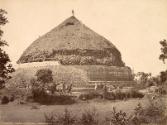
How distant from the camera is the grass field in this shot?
4.19m

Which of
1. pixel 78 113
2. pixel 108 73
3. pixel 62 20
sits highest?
pixel 62 20

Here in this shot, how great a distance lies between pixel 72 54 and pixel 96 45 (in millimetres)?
255

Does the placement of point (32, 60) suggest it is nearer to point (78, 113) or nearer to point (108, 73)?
point (108, 73)

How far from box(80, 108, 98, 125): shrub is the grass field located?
3 cm

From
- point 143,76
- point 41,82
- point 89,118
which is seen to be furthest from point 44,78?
point 143,76

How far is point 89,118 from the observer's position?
4.16 meters

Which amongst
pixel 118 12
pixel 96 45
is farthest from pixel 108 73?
pixel 118 12

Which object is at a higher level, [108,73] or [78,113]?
[108,73]

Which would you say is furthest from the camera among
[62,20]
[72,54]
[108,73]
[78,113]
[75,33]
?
[75,33]

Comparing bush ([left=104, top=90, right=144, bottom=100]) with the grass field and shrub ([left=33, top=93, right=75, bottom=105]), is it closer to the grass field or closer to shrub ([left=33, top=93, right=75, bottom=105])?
the grass field

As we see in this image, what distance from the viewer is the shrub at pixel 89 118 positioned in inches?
163

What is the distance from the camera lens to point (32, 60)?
18.6ft

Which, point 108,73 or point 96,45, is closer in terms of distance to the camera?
point 108,73

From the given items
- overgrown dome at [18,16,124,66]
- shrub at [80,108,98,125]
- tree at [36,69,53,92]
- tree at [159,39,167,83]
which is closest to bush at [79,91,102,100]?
shrub at [80,108,98,125]
